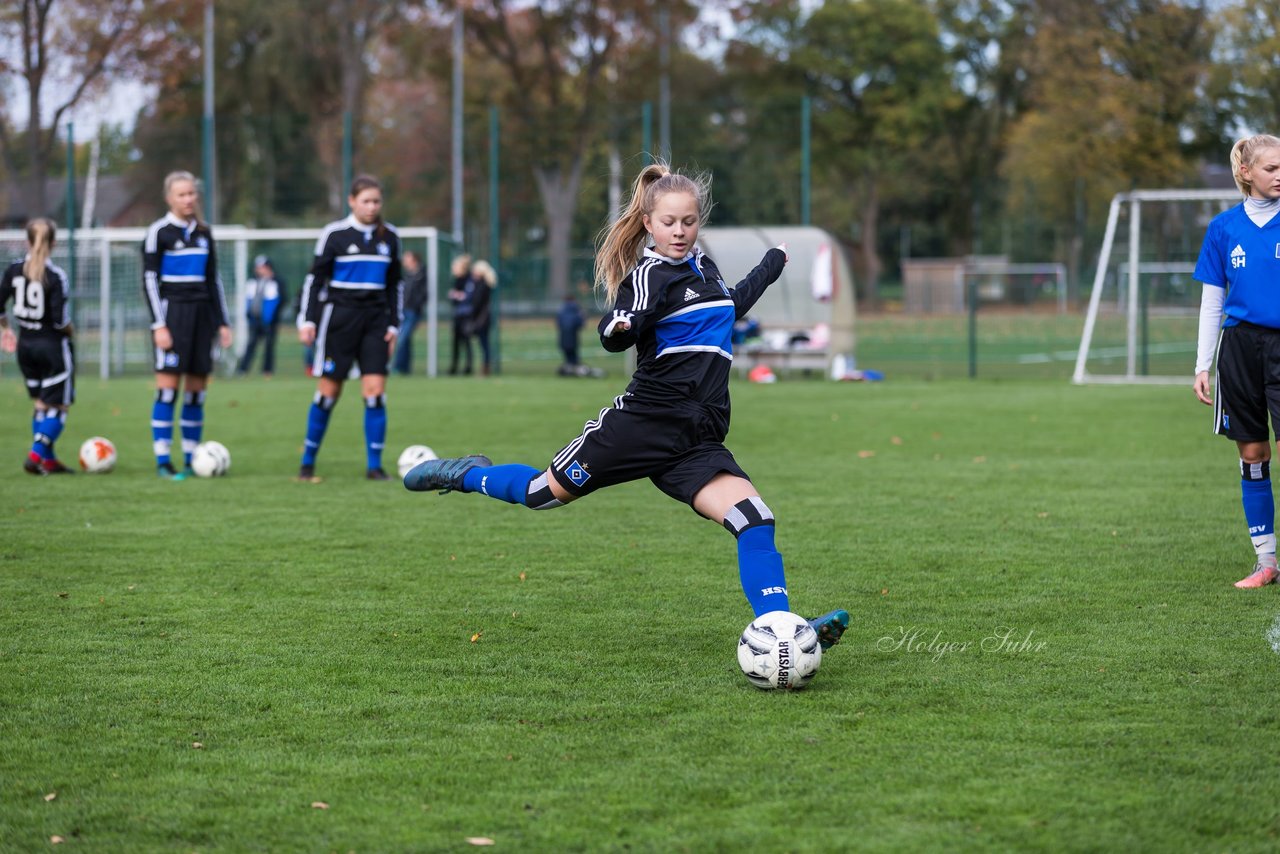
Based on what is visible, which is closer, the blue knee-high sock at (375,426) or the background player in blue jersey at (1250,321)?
the background player in blue jersey at (1250,321)

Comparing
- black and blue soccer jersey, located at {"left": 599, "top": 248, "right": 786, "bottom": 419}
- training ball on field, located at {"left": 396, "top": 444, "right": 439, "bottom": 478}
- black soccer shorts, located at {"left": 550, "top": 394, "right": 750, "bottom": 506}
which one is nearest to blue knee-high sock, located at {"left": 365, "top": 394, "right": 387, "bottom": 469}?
training ball on field, located at {"left": 396, "top": 444, "right": 439, "bottom": 478}

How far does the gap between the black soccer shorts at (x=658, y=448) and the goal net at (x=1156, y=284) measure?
1551 centimetres

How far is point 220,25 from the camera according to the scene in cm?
4022

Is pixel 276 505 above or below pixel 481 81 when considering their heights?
below

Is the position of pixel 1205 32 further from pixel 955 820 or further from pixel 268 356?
pixel 955 820

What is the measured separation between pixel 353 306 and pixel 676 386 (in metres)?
5.34

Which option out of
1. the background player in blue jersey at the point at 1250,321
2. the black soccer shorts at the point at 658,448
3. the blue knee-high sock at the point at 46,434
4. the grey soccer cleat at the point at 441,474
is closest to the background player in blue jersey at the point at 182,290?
the blue knee-high sock at the point at 46,434

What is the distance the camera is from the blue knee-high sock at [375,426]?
989 centimetres

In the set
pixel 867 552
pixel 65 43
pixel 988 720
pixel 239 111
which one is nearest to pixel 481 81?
pixel 239 111

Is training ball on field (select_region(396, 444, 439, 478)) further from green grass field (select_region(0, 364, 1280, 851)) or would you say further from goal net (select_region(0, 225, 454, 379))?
goal net (select_region(0, 225, 454, 379))

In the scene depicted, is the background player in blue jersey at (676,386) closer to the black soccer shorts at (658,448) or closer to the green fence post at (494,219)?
the black soccer shorts at (658,448)

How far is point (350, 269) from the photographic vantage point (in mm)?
9734

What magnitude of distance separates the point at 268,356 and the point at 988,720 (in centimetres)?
2054

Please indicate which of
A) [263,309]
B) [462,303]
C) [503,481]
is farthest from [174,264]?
[263,309]
